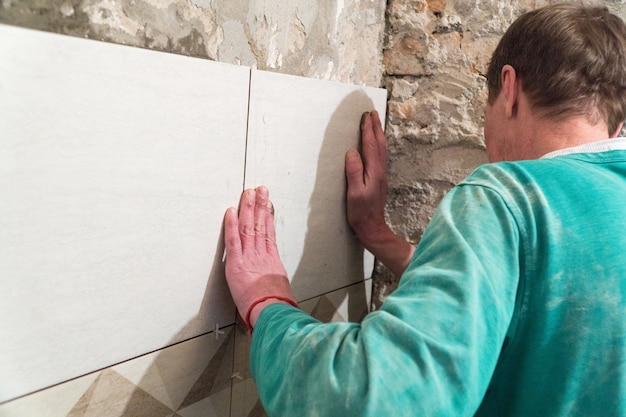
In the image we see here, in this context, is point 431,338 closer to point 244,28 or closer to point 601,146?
point 601,146

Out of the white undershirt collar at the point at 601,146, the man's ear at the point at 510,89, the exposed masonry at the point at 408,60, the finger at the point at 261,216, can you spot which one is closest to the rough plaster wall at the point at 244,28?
the exposed masonry at the point at 408,60

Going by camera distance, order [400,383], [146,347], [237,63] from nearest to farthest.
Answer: [400,383] → [146,347] → [237,63]

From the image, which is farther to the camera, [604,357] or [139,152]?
[139,152]

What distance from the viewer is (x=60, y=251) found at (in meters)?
0.74

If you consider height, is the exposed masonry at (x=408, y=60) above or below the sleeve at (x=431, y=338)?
above

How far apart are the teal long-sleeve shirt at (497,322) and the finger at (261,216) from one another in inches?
11.3

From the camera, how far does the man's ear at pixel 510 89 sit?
1022mm

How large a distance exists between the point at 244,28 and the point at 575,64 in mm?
636

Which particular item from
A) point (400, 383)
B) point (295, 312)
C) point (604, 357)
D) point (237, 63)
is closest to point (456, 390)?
point (400, 383)

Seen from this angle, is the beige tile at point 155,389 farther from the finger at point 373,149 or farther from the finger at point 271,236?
the finger at point 373,149

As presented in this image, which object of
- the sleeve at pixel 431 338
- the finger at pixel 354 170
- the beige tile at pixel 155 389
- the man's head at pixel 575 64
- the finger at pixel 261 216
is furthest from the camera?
the finger at pixel 354 170

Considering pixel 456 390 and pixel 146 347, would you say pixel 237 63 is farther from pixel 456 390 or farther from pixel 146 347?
pixel 456 390

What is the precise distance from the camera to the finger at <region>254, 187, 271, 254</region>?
3.46 ft

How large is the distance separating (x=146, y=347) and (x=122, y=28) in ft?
1.78
